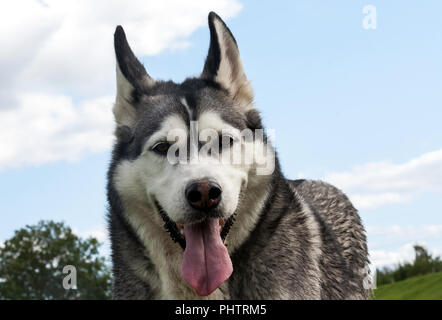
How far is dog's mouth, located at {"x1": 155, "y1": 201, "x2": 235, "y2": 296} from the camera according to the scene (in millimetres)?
5707

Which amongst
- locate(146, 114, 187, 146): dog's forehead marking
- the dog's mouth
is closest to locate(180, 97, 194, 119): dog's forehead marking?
locate(146, 114, 187, 146): dog's forehead marking

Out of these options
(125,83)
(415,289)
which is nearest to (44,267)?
(415,289)

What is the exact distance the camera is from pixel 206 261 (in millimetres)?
5703

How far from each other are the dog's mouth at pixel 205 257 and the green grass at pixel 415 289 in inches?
1678

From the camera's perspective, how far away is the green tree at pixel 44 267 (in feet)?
171

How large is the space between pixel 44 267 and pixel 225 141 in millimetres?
51829

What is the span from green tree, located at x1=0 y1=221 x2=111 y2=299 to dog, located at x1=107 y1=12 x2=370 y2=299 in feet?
154

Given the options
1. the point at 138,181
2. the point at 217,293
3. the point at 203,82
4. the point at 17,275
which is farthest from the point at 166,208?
the point at 17,275

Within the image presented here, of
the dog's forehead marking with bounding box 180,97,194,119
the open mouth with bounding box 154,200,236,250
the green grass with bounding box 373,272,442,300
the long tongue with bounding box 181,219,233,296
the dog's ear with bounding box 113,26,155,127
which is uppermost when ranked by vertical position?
the green grass with bounding box 373,272,442,300

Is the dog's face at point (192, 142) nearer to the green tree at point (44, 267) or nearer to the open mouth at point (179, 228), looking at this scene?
the open mouth at point (179, 228)

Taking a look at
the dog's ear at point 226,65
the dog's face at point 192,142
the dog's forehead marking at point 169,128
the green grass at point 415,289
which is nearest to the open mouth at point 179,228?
the dog's face at point 192,142

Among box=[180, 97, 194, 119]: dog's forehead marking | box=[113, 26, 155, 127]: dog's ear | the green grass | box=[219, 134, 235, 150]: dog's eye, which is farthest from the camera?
the green grass

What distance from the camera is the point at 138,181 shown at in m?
6.23

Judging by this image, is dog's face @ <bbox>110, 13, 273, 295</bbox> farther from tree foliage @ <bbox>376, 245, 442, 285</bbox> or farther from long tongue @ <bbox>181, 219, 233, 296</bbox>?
tree foliage @ <bbox>376, 245, 442, 285</bbox>
